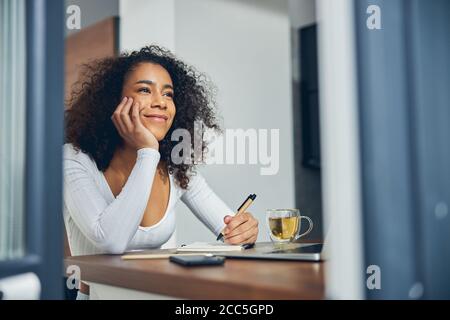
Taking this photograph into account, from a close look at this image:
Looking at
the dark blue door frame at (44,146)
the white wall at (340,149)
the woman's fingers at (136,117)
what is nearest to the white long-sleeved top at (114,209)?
the woman's fingers at (136,117)

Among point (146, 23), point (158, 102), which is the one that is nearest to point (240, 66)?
point (146, 23)

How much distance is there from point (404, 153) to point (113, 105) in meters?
1.35

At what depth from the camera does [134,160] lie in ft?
5.76

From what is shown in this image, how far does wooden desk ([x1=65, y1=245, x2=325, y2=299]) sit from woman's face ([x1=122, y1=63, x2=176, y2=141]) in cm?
88

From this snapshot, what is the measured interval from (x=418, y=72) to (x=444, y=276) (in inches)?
10.9

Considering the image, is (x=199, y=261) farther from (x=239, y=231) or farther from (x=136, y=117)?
(x=136, y=117)

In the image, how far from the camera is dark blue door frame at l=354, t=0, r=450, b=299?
0.60 meters

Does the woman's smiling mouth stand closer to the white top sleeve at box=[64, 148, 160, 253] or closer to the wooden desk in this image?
the white top sleeve at box=[64, 148, 160, 253]

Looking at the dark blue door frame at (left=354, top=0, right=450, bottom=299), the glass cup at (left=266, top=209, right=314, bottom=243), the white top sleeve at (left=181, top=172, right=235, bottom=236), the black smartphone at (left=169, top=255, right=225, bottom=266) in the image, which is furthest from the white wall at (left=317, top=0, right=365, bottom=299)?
the white top sleeve at (left=181, top=172, right=235, bottom=236)

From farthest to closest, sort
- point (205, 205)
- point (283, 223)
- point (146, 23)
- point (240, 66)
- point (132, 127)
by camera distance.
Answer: point (240, 66)
point (146, 23)
point (205, 205)
point (132, 127)
point (283, 223)

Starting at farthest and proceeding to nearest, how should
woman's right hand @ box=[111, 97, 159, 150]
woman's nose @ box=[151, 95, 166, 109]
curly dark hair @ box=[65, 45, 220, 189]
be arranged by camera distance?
woman's nose @ box=[151, 95, 166, 109] < curly dark hair @ box=[65, 45, 220, 189] < woman's right hand @ box=[111, 97, 159, 150]

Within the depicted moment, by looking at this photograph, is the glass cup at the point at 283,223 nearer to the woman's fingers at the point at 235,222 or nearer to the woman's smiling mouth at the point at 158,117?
the woman's fingers at the point at 235,222

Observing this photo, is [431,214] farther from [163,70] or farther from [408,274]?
[163,70]
